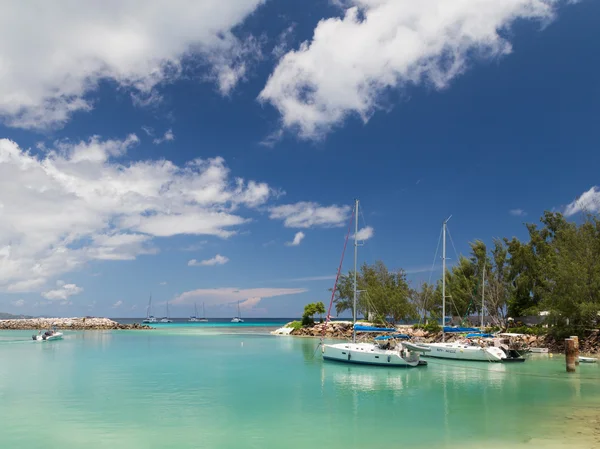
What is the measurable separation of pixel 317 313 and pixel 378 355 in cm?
6575

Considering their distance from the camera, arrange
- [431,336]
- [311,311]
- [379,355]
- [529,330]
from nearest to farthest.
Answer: [379,355]
[529,330]
[431,336]
[311,311]

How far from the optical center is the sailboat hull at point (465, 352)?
164 feet

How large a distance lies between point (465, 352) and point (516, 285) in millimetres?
35038

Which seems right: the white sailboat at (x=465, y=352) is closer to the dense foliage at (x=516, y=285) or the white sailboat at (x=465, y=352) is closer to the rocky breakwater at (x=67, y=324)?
the dense foliage at (x=516, y=285)

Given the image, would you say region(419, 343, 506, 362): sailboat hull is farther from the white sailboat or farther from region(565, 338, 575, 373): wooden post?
region(565, 338, 575, 373): wooden post

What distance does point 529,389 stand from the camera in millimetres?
33688

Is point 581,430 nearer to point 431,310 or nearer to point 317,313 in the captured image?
point 431,310

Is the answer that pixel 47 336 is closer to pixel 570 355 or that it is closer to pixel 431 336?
pixel 431 336

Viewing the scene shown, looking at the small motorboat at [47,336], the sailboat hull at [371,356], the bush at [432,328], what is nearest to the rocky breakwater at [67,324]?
the small motorboat at [47,336]

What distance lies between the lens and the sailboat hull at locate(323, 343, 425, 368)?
145 feet

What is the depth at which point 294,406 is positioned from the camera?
28.3 metres

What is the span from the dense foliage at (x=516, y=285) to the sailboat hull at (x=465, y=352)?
398 inches

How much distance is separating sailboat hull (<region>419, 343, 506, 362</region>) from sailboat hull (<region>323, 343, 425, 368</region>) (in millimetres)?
8350

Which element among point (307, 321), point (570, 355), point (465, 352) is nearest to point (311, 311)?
point (307, 321)
